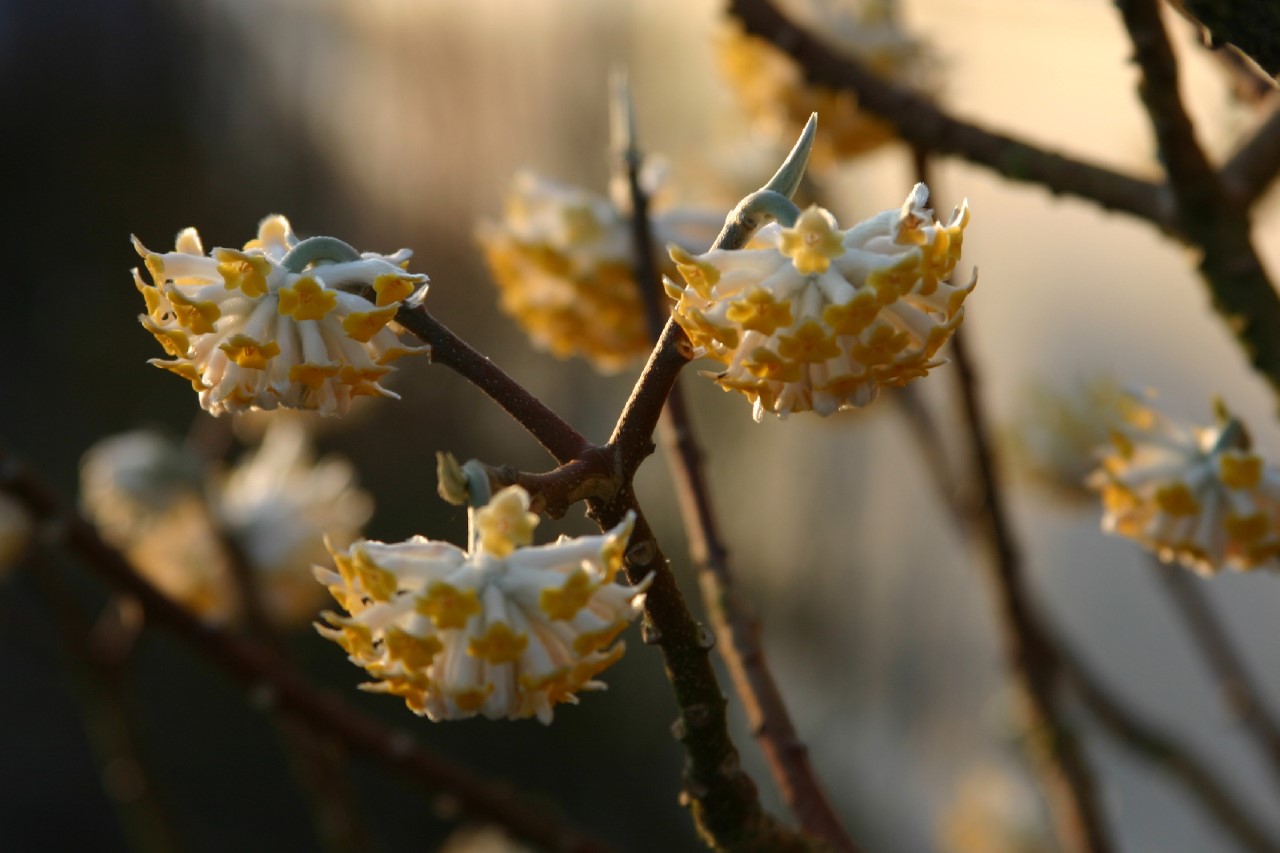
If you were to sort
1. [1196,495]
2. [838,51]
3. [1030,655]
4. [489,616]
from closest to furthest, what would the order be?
[489,616], [1196,495], [838,51], [1030,655]

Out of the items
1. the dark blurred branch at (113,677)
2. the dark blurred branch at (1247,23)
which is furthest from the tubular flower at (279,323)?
the dark blurred branch at (113,677)

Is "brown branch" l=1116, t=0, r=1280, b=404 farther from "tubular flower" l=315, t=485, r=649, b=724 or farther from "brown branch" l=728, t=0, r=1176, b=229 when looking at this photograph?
"tubular flower" l=315, t=485, r=649, b=724

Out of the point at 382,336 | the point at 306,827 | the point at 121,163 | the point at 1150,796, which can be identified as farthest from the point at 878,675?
the point at 121,163

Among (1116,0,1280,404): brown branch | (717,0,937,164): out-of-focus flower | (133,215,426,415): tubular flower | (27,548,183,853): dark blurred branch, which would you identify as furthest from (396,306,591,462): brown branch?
(27,548,183,853): dark blurred branch

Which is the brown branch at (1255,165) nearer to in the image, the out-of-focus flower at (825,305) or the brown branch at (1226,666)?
the out-of-focus flower at (825,305)

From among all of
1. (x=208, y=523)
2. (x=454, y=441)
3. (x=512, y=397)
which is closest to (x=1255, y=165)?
(x=512, y=397)

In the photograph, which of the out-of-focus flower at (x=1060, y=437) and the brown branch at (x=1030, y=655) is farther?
the out-of-focus flower at (x=1060, y=437)

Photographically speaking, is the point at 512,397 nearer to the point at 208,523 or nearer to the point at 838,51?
the point at 838,51
